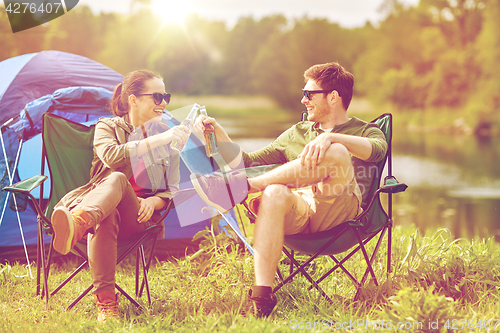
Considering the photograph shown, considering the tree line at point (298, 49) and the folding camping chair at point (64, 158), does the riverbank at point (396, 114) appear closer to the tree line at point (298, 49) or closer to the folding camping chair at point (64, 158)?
the tree line at point (298, 49)

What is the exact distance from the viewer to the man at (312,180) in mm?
1824

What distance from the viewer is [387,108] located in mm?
25922

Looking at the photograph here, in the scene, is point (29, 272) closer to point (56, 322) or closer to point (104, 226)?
point (56, 322)

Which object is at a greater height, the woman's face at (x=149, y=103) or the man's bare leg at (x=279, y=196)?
the woman's face at (x=149, y=103)

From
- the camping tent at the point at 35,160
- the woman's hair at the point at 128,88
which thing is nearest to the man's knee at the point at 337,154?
the woman's hair at the point at 128,88

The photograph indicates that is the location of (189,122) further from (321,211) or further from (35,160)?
(35,160)

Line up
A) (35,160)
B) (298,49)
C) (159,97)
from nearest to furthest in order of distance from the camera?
(159,97) < (35,160) < (298,49)

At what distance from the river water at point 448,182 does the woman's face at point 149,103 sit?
11.2ft

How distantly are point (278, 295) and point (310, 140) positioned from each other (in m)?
0.74

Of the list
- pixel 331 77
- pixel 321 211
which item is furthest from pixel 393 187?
pixel 331 77

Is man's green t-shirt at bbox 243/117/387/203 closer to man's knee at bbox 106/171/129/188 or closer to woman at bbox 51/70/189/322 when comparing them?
woman at bbox 51/70/189/322

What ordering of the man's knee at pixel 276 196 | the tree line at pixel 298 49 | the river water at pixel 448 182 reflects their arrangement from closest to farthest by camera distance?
1. the man's knee at pixel 276 196
2. the river water at pixel 448 182
3. the tree line at pixel 298 49

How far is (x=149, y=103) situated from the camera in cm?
229

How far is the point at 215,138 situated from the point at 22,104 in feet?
5.50
